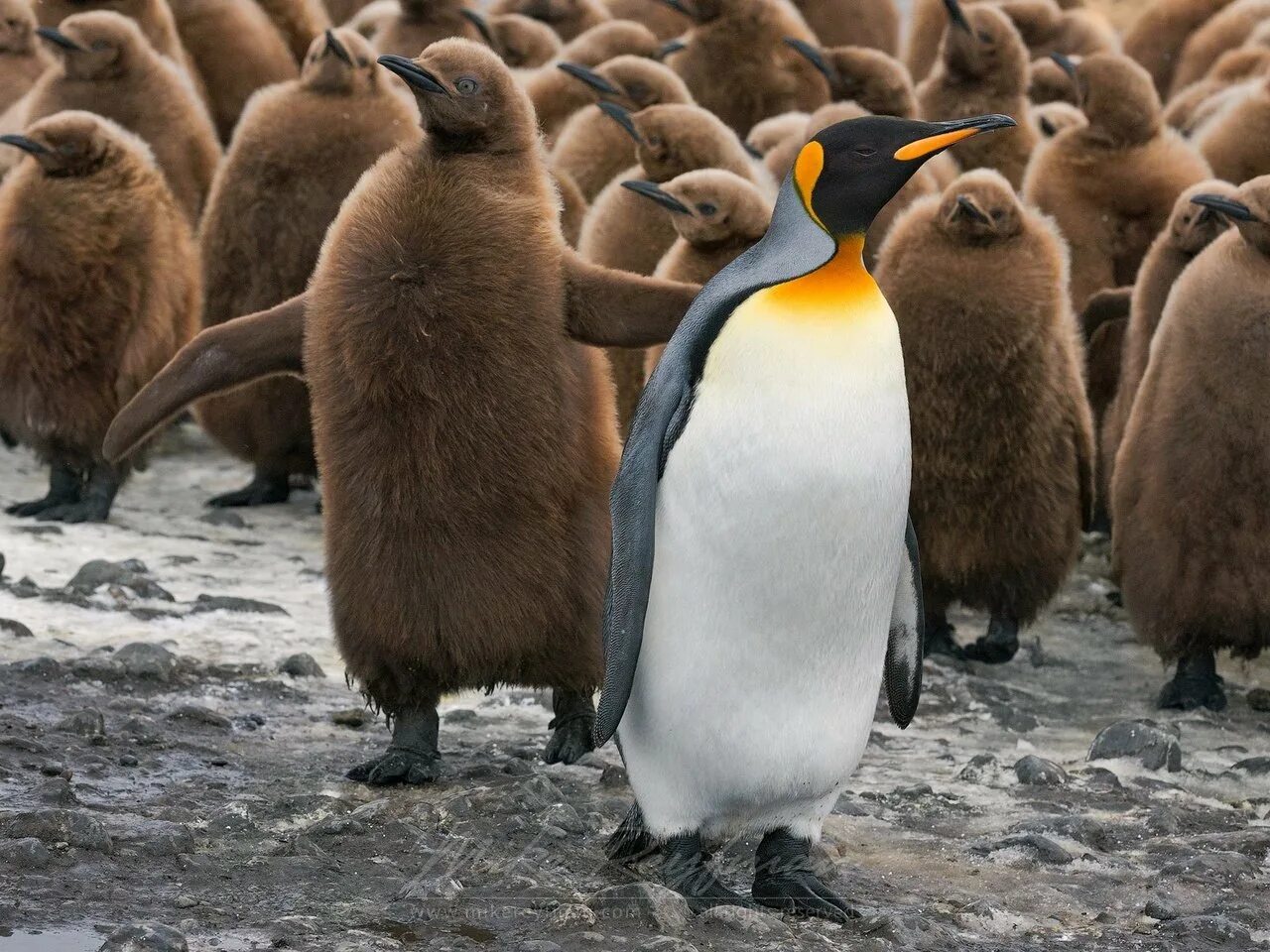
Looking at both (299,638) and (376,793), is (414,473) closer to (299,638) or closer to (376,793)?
(376,793)

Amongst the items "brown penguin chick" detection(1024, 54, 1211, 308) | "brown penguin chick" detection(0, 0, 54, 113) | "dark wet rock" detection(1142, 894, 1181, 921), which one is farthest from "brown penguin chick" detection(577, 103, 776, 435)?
"brown penguin chick" detection(0, 0, 54, 113)

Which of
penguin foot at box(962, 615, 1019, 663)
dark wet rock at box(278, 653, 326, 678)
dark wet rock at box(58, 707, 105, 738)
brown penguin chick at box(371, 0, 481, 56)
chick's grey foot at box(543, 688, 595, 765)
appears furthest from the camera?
brown penguin chick at box(371, 0, 481, 56)

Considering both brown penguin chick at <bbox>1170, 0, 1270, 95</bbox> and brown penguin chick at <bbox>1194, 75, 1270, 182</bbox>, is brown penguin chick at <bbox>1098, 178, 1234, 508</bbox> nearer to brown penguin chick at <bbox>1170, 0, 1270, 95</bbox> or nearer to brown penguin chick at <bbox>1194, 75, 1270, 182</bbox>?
brown penguin chick at <bbox>1194, 75, 1270, 182</bbox>

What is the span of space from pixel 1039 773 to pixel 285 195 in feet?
9.99

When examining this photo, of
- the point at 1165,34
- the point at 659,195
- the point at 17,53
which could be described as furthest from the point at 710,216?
the point at 1165,34

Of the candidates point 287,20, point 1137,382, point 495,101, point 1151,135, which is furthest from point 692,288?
point 287,20

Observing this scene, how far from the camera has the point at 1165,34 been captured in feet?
41.4

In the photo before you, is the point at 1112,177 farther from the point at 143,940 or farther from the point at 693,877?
the point at 143,940

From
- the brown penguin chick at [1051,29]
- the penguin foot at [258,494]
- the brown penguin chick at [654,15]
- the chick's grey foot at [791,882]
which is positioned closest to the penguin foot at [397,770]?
the chick's grey foot at [791,882]

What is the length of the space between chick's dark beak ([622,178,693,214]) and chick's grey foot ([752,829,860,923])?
6.76 ft

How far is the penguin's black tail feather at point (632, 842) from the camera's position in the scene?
3.37 meters

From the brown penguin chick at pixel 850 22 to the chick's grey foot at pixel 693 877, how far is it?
839 cm

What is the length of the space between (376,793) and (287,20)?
21.5 ft

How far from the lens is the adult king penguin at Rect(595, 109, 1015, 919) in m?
3.17
